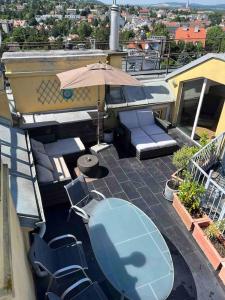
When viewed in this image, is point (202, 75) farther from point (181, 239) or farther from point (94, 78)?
point (181, 239)

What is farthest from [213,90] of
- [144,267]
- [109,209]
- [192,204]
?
[144,267]

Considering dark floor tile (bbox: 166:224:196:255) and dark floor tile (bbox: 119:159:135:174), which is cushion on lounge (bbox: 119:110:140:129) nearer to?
dark floor tile (bbox: 119:159:135:174)

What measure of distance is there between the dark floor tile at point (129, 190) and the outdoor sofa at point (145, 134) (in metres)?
1.41

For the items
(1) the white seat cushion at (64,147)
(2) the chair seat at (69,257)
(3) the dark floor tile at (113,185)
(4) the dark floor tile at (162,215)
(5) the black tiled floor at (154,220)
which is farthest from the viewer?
(1) the white seat cushion at (64,147)

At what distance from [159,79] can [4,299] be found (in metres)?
11.4

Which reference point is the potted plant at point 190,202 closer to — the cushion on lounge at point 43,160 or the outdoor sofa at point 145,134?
the outdoor sofa at point 145,134

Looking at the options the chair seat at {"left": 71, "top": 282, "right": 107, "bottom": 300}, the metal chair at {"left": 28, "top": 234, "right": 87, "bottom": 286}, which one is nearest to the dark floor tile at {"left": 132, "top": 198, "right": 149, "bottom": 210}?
the metal chair at {"left": 28, "top": 234, "right": 87, "bottom": 286}

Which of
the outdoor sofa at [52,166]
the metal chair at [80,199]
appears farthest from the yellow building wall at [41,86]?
the metal chair at [80,199]

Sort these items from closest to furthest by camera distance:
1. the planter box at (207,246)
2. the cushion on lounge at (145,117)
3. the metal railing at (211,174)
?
the planter box at (207,246), the metal railing at (211,174), the cushion on lounge at (145,117)

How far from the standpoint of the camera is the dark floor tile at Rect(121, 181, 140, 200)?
7.38 meters

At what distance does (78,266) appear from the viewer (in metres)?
4.55

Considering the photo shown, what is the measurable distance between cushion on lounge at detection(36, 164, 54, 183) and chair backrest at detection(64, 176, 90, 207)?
734 millimetres

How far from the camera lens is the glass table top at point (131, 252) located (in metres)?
4.27

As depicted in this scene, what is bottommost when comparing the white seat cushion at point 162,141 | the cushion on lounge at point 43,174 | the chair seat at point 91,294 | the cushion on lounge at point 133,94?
the chair seat at point 91,294
